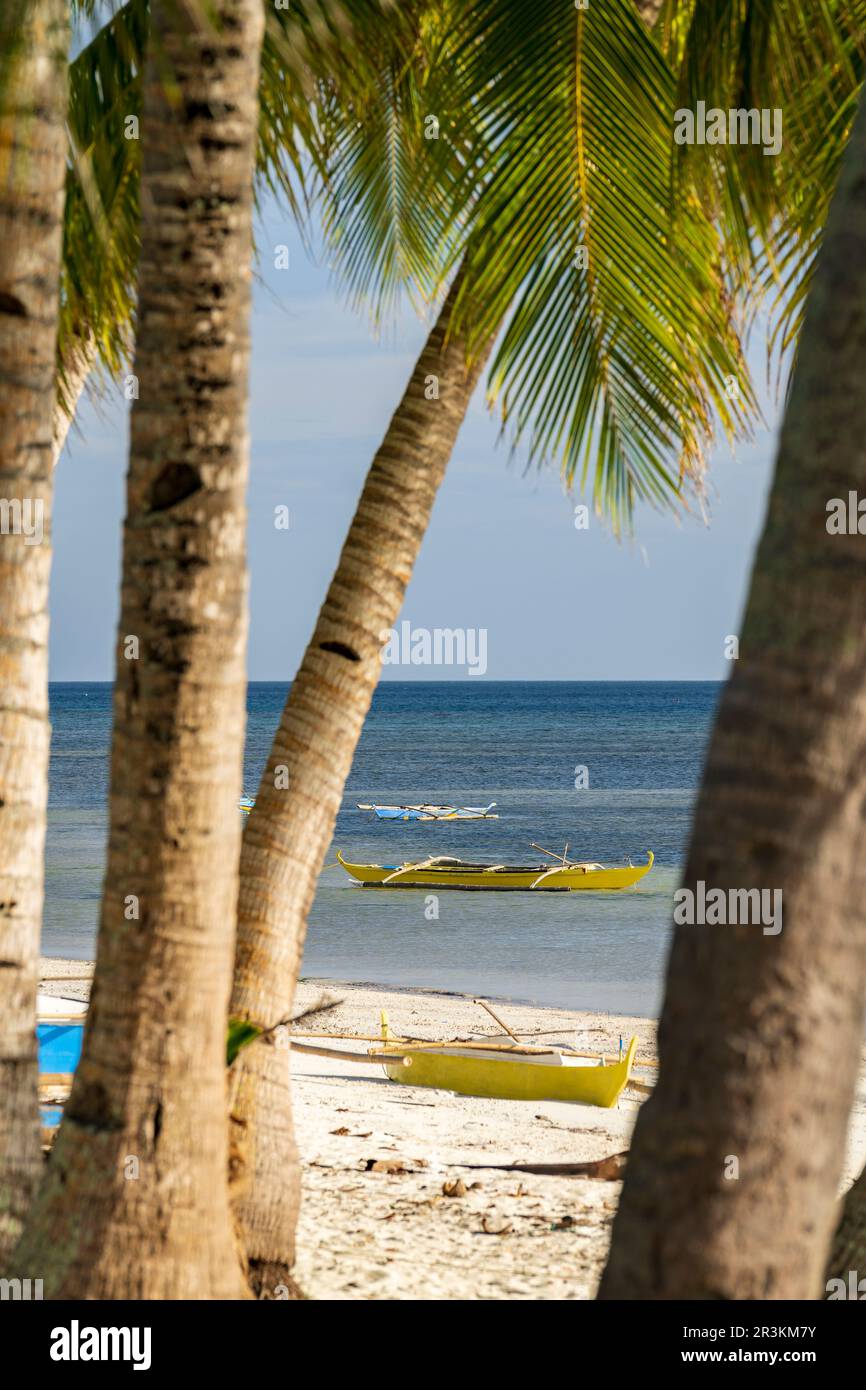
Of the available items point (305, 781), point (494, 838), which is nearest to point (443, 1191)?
point (305, 781)

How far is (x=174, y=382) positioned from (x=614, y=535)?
8.28 ft

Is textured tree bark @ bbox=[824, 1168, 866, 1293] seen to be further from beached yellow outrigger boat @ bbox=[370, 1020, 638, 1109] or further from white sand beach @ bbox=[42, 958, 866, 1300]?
beached yellow outrigger boat @ bbox=[370, 1020, 638, 1109]

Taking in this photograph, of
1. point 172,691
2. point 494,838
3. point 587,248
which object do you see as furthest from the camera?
point 494,838

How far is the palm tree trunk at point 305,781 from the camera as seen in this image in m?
4.68

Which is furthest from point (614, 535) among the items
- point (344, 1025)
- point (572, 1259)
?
point (344, 1025)

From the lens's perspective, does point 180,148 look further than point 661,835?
No

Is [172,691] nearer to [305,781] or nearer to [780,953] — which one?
[305,781]

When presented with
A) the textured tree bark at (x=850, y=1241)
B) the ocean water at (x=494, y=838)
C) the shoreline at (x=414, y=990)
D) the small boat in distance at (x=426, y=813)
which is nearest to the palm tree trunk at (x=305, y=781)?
the textured tree bark at (x=850, y=1241)

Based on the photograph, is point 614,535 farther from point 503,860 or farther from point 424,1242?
point 503,860

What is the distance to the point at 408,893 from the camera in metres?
31.2

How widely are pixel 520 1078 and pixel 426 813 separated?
36261mm

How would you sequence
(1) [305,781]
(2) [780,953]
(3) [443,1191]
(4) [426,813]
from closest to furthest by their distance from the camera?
(2) [780,953] < (1) [305,781] < (3) [443,1191] < (4) [426,813]

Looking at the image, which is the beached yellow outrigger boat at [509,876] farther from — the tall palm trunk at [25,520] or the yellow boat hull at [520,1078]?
the tall palm trunk at [25,520]

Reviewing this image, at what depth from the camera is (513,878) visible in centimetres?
3014
